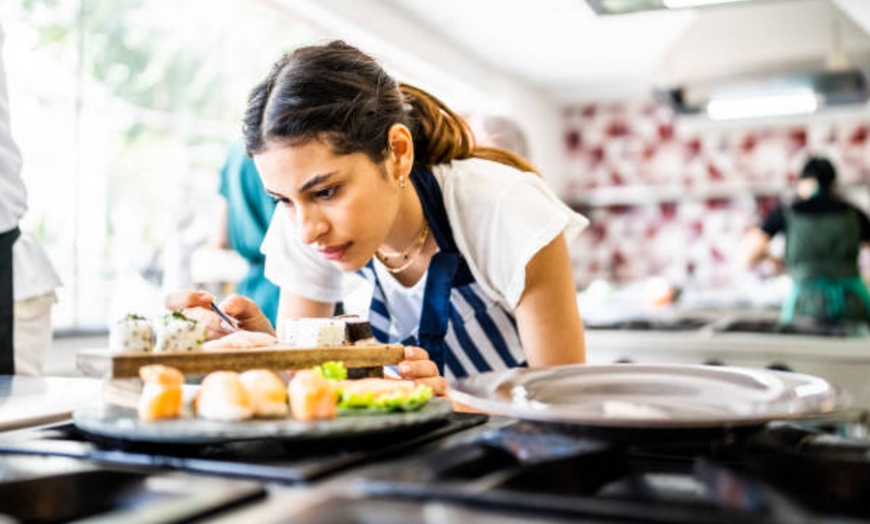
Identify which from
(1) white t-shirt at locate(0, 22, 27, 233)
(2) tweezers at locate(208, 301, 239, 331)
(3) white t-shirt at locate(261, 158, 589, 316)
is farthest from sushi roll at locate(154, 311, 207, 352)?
(1) white t-shirt at locate(0, 22, 27, 233)

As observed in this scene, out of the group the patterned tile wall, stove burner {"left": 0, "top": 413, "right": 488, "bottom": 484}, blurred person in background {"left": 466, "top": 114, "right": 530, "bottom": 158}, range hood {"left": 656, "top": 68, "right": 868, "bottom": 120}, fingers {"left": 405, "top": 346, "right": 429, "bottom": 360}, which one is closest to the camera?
stove burner {"left": 0, "top": 413, "right": 488, "bottom": 484}

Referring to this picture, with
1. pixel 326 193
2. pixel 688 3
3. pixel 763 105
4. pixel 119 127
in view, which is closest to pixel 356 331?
pixel 326 193

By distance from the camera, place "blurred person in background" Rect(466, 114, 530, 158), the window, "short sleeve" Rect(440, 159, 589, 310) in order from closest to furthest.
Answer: "short sleeve" Rect(440, 159, 589, 310)
"blurred person in background" Rect(466, 114, 530, 158)
the window

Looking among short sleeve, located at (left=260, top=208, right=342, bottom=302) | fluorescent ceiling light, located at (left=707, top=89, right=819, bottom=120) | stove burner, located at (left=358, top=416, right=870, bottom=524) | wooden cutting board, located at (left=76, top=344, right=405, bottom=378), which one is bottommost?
stove burner, located at (left=358, top=416, right=870, bottom=524)

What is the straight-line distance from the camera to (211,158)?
13.5 ft

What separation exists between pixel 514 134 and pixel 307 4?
171 cm

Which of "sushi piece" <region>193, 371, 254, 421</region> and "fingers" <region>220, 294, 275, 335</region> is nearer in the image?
"sushi piece" <region>193, 371, 254, 421</region>

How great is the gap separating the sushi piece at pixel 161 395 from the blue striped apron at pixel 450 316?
0.75 meters

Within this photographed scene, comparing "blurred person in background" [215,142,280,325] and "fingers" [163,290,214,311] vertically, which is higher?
"blurred person in background" [215,142,280,325]

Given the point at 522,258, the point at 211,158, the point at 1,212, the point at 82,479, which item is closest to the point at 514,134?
the point at 522,258

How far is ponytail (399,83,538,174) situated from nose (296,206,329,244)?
0.34 metres

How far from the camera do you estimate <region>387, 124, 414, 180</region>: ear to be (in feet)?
4.48

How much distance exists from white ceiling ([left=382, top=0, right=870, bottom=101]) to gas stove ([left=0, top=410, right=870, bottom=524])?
2536 mm

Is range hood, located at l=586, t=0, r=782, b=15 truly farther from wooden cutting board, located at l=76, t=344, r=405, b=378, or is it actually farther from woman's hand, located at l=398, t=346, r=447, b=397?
wooden cutting board, located at l=76, t=344, r=405, b=378
